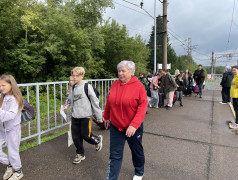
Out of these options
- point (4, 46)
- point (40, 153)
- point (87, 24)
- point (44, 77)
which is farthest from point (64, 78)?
point (40, 153)

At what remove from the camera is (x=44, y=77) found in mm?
16094

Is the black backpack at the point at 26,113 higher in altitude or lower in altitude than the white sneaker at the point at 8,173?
higher

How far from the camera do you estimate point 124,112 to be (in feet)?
7.48

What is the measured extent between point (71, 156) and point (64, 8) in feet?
55.0

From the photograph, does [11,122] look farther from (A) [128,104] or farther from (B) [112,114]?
(A) [128,104]

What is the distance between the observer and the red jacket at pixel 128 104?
87.8 inches

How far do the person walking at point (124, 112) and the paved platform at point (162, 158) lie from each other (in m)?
0.64

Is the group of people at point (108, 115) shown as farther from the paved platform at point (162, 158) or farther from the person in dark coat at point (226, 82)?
the person in dark coat at point (226, 82)

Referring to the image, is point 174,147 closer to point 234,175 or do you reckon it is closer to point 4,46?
point 234,175

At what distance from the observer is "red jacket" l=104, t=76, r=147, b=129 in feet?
7.32

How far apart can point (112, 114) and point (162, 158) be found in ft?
5.23

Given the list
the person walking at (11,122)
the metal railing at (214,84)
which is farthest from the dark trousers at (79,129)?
the metal railing at (214,84)

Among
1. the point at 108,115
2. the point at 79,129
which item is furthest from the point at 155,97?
the point at 108,115

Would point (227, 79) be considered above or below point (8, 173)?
above
